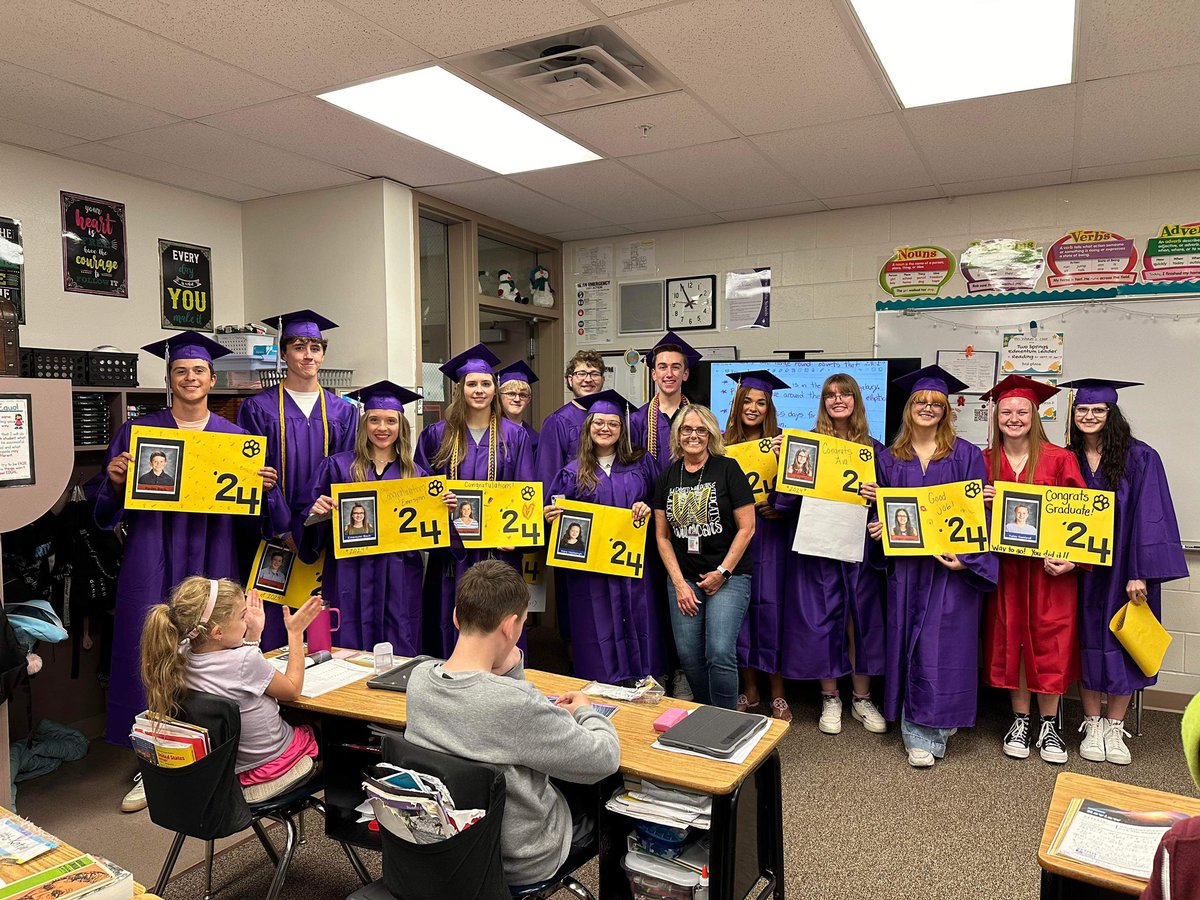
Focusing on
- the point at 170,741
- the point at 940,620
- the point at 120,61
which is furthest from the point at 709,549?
the point at 120,61

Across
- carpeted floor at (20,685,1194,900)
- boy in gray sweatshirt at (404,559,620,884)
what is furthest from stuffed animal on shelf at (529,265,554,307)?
boy in gray sweatshirt at (404,559,620,884)

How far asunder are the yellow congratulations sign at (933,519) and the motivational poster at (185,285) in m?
3.67

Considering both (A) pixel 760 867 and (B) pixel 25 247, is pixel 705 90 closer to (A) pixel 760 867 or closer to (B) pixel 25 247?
(A) pixel 760 867

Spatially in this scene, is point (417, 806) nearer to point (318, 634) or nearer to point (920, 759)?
point (318, 634)

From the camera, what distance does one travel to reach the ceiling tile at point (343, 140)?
345 cm

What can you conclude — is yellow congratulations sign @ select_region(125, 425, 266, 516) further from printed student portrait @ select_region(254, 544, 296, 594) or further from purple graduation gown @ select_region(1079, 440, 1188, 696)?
purple graduation gown @ select_region(1079, 440, 1188, 696)

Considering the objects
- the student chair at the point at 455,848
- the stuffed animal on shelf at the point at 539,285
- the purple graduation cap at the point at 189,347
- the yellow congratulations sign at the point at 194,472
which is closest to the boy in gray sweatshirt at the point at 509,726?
the student chair at the point at 455,848

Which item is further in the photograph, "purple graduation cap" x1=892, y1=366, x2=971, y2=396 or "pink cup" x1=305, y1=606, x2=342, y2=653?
"purple graduation cap" x1=892, y1=366, x2=971, y2=396

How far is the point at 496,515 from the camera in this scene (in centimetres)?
363

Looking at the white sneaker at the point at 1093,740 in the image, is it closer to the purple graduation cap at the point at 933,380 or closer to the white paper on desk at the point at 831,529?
the white paper on desk at the point at 831,529

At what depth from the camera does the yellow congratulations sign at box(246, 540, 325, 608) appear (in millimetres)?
3668

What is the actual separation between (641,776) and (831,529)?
6.97 feet

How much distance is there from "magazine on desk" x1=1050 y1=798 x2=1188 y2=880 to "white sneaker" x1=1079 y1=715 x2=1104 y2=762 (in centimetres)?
228

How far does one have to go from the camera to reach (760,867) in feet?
7.52
